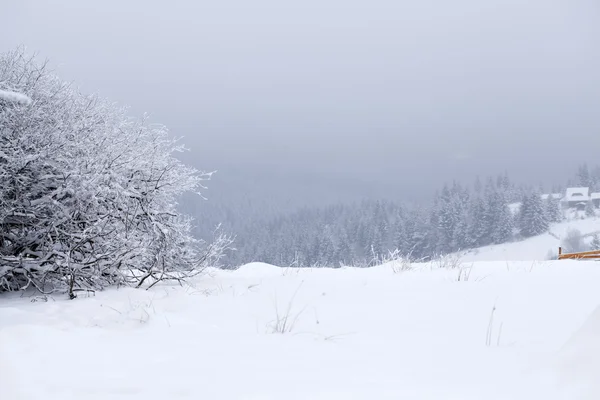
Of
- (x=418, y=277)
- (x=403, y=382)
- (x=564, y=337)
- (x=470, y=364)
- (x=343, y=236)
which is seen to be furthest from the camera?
(x=343, y=236)

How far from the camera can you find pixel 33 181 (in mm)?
5484

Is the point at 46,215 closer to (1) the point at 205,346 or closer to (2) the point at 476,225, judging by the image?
(1) the point at 205,346

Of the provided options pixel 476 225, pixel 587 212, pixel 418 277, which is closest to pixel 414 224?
pixel 476 225

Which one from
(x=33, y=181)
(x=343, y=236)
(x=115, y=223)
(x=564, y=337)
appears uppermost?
(x=33, y=181)

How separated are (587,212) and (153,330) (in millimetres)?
114602

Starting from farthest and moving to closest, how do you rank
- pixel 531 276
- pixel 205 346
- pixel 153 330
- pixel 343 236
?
pixel 343 236, pixel 531 276, pixel 153 330, pixel 205 346

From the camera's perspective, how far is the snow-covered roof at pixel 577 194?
104m

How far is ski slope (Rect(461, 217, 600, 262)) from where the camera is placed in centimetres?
7669

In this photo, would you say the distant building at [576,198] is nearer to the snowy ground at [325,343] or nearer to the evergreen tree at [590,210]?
the evergreen tree at [590,210]

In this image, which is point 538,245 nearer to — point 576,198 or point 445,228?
point 445,228

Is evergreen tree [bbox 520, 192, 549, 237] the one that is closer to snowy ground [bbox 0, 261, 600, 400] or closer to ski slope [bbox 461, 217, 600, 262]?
ski slope [bbox 461, 217, 600, 262]

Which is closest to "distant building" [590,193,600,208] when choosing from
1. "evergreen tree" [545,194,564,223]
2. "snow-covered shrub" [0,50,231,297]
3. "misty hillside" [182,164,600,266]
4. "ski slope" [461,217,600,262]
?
"misty hillside" [182,164,600,266]

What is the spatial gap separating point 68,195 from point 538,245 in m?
90.5

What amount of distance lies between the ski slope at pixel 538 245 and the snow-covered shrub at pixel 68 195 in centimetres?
7699
